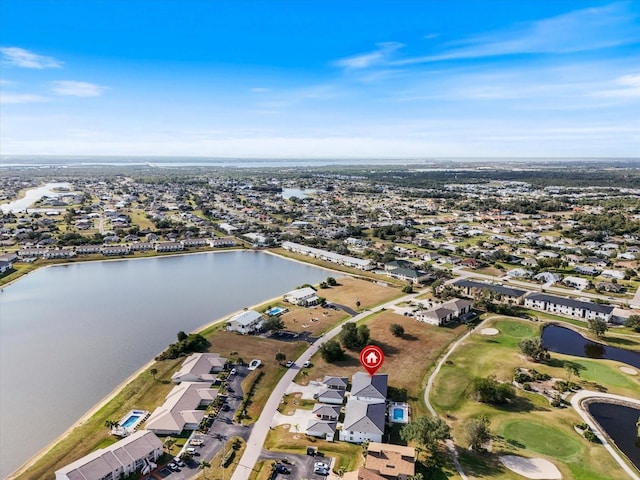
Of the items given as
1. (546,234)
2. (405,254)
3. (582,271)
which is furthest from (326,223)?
(582,271)

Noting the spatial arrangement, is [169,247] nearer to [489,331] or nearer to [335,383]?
[335,383]

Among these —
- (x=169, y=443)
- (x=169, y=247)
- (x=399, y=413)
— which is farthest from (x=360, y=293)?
(x=169, y=247)

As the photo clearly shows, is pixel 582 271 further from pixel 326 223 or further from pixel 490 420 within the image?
pixel 326 223

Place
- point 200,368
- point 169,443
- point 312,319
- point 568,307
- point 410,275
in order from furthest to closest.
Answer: point 410,275, point 568,307, point 312,319, point 200,368, point 169,443

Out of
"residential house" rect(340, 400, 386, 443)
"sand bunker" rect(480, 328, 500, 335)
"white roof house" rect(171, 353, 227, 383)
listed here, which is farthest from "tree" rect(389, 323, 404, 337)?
"white roof house" rect(171, 353, 227, 383)

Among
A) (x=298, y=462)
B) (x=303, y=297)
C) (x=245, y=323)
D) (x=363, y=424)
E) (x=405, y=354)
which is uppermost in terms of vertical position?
(x=245, y=323)

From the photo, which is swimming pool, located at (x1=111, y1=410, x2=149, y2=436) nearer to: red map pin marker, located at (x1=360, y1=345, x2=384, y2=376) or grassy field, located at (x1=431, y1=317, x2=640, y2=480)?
red map pin marker, located at (x1=360, y1=345, x2=384, y2=376)

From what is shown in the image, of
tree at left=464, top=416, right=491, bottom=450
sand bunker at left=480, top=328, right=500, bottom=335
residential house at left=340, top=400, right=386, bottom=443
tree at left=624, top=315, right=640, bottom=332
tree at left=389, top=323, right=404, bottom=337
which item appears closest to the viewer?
tree at left=464, top=416, right=491, bottom=450
